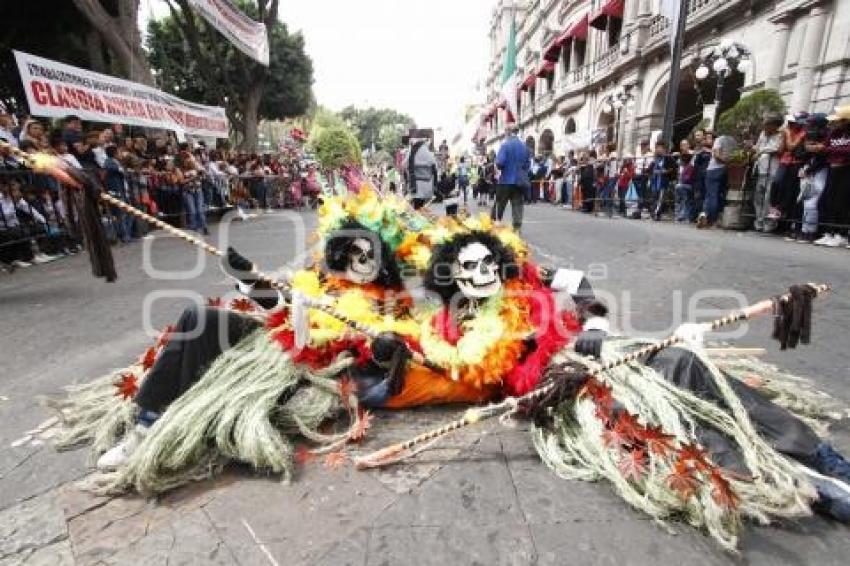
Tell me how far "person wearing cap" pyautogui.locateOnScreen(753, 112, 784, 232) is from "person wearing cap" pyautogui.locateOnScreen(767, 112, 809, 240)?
163mm

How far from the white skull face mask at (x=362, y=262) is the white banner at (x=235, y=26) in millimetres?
10265

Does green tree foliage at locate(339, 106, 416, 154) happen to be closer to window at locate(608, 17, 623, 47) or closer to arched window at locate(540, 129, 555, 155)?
arched window at locate(540, 129, 555, 155)

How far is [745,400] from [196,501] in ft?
6.90

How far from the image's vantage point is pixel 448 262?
2564 mm

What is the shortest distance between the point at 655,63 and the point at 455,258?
62.2ft

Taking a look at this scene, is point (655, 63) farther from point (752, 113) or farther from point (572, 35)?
point (752, 113)

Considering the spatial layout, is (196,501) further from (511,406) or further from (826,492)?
(826,492)

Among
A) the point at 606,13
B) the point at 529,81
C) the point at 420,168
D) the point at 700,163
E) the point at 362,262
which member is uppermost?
the point at 606,13

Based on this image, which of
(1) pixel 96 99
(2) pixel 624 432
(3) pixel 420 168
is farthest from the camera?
(3) pixel 420 168

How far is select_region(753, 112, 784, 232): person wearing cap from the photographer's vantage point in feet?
24.6

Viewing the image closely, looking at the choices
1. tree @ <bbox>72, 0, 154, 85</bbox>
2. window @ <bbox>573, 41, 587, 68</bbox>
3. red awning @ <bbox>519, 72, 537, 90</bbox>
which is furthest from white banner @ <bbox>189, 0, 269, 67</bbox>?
red awning @ <bbox>519, 72, 537, 90</bbox>

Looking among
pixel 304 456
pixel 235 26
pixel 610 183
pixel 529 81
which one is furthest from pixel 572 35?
pixel 304 456

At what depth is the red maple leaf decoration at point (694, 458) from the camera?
1.62 m

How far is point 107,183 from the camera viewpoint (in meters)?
7.46
